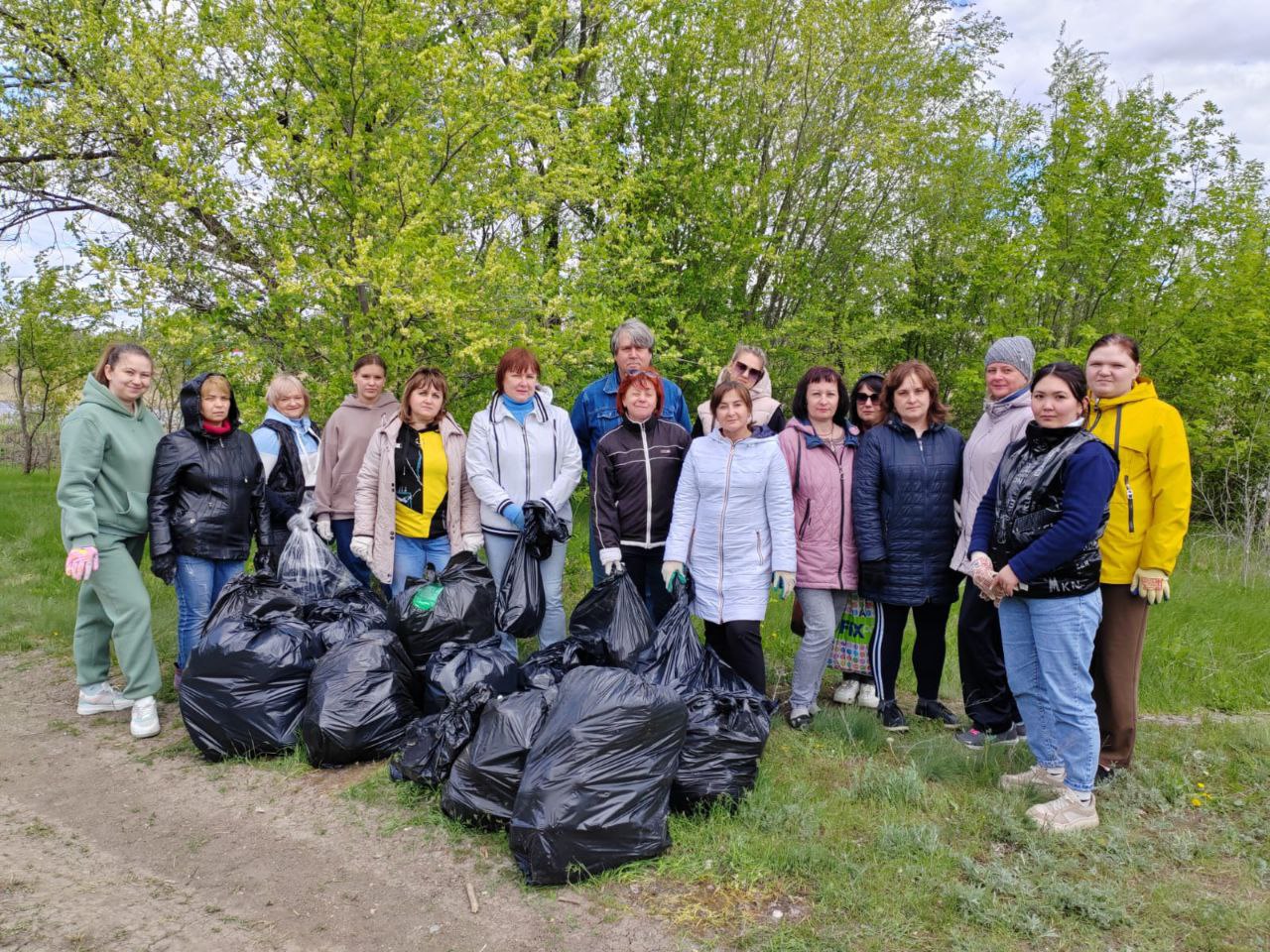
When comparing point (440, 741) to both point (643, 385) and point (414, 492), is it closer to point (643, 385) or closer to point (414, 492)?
point (414, 492)

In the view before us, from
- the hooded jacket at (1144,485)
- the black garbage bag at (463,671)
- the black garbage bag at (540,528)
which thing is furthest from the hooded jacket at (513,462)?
the hooded jacket at (1144,485)

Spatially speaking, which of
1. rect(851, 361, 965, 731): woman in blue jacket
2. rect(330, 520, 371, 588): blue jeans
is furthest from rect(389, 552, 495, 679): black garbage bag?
rect(851, 361, 965, 731): woman in blue jacket

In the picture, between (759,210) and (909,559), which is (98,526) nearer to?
(909,559)

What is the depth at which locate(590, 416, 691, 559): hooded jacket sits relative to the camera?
148 inches

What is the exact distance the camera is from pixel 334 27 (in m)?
4.94

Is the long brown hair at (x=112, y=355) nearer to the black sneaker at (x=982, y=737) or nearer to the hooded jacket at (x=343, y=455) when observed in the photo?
the hooded jacket at (x=343, y=455)

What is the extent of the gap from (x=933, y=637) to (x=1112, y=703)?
2.80ft

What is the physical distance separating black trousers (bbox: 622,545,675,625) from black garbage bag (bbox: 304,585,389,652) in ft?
4.15

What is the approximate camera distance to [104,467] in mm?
3771

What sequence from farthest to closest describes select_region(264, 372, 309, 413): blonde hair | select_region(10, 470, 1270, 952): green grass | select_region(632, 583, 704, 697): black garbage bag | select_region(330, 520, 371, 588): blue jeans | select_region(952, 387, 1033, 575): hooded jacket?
1. select_region(264, 372, 309, 413): blonde hair
2. select_region(330, 520, 371, 588): blue jeans
3. select_region(952, 387, 1033, 575): hooded jacket
4. select_region(632, 583, 704, 697): black garbage bag
5. select_region(10, 470, 1270, 952): green grass

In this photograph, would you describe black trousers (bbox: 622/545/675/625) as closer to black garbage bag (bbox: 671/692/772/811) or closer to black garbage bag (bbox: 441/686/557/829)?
black garbage bag (bbox: 671/692/772/811)

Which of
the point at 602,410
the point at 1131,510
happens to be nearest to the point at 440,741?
the point at 602,410

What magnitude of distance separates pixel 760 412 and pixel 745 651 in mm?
1248

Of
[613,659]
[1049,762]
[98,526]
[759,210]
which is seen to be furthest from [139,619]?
[759,210]
